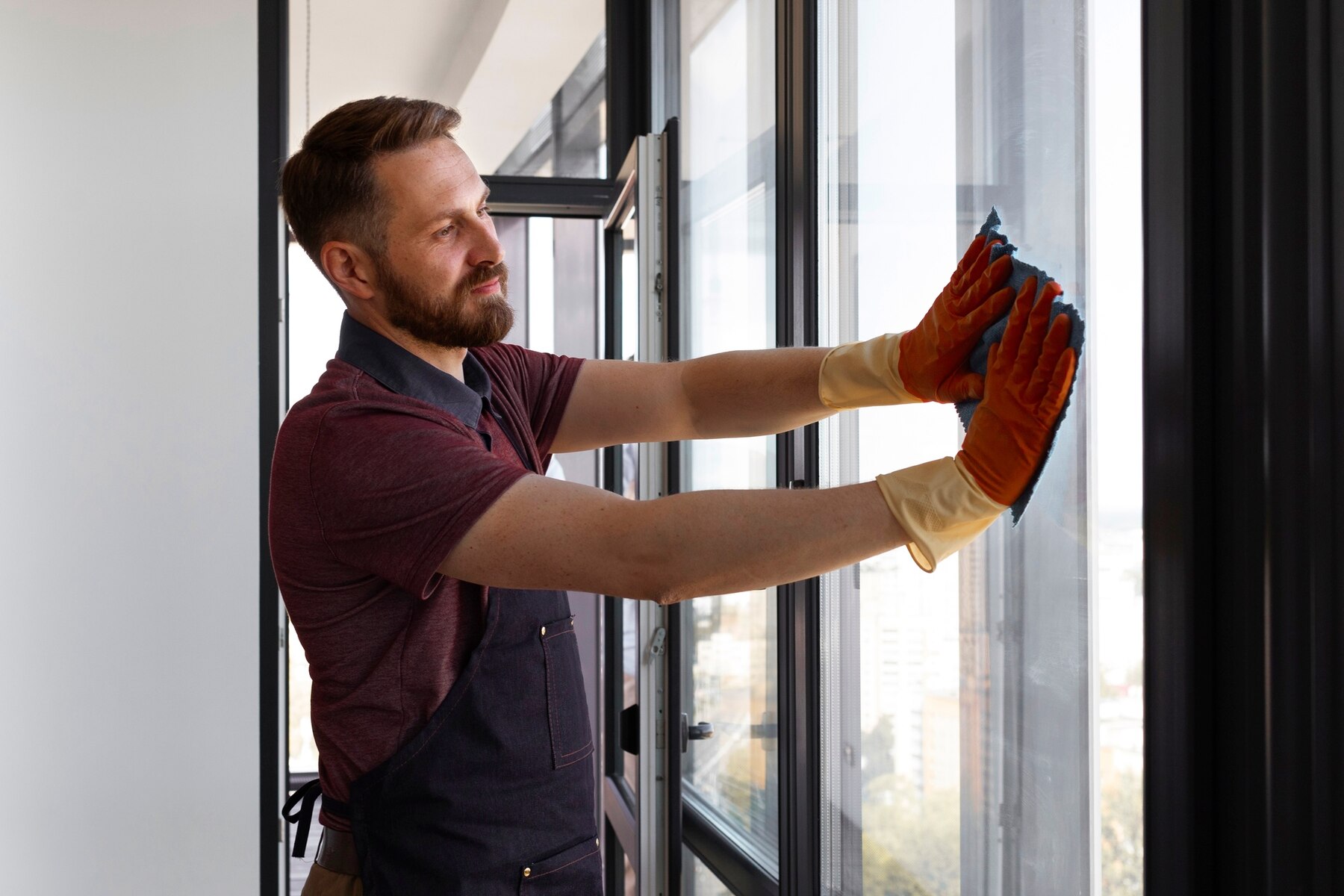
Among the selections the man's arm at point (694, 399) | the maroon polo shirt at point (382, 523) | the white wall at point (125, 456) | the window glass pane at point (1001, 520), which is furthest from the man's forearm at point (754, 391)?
the white wall at point (125, 456)

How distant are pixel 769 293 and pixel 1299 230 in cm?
117

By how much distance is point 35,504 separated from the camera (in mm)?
2594

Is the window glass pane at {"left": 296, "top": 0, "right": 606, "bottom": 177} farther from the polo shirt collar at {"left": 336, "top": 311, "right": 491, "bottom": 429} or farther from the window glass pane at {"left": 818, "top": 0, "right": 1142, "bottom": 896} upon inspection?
the polo shirt collar at {"left": 336, "top": 311, "right": 491, "bottom": 429}

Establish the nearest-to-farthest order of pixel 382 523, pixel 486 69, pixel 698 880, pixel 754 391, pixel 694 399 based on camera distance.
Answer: pixel 382 523, pixel 754 391, pixel 694 399, pixel 698 880, pixel 486 69

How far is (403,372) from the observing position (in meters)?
1.27

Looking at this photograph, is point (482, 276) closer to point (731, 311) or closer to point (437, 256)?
point (437, 256)

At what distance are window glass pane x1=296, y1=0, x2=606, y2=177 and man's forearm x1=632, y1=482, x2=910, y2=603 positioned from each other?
2.16 m

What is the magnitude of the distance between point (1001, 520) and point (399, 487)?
0.59 metres

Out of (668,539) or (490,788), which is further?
(490,788)

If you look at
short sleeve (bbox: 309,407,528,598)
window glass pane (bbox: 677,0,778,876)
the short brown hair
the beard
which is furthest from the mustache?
window glass pane (bbox: 677,0,778,876)

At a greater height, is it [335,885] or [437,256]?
[437,256]

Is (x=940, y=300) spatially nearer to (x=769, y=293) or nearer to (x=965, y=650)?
(x=965, y=650)

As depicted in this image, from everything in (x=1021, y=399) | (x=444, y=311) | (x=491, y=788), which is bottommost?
(x=491, y=788)

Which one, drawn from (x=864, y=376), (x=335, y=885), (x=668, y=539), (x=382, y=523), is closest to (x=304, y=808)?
(x=335, y=885)
